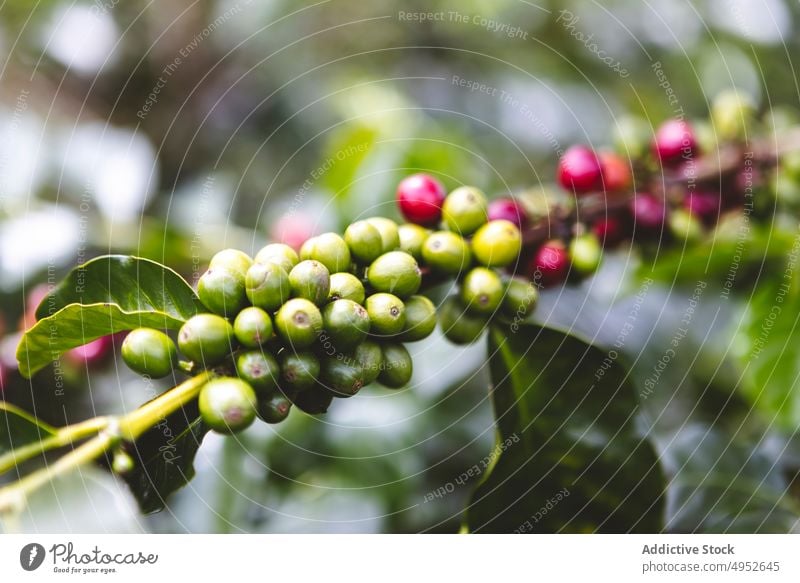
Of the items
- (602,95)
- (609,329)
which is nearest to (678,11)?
(602,95)

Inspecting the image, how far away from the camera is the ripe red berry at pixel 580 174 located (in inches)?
46.6

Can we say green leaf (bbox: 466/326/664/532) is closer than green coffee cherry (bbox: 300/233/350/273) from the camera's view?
No

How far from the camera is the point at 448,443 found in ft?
5.42

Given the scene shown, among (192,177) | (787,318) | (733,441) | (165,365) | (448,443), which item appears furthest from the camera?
(192,177)

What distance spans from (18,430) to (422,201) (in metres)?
0.59

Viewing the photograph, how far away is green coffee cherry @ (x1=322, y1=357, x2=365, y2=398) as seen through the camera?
31.7 inches

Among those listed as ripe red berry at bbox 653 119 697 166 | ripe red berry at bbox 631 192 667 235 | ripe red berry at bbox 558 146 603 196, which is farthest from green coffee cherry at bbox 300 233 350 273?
ripe red berry at bbox 653 119 697 166

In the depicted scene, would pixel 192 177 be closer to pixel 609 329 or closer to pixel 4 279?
pixel 4 279

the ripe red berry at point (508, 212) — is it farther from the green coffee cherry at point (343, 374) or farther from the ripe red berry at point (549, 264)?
the green coffee cherry at point (343, 374)

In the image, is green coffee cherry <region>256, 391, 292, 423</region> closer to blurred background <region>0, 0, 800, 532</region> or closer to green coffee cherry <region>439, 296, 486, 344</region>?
green coffee cherry <region>439, 296, 486, 344</region>

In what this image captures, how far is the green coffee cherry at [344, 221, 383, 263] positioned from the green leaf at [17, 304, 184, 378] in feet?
0.69

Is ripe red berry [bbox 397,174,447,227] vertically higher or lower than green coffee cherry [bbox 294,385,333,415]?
higher

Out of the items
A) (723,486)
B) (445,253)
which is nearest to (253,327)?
(445,253)
